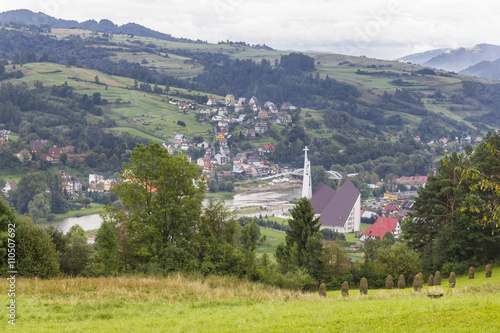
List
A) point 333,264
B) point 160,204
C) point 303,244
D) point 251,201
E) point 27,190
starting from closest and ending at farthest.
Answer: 1. point 160,204
2. point 333,264
3. point 303,244
4. point 27,190
5. point 251,201

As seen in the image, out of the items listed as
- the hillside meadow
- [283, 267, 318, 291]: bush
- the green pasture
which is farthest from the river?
the hillside meadow

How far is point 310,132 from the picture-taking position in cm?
8500

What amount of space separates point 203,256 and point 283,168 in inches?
2353

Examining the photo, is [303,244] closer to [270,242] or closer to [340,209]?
[270,242]

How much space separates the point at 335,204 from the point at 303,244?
22161 mm

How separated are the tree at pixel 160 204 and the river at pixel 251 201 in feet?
87.9

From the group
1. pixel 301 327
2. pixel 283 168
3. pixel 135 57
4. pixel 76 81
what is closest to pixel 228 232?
pixel 301 327

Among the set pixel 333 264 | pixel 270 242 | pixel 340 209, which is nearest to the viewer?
pixel 333 264

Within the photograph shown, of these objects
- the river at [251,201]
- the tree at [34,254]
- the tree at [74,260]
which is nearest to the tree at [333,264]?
the tree at [74,260]

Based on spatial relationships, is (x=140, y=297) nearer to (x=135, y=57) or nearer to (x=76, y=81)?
(x=76, y=81)

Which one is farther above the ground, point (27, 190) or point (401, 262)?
point (401, 262)

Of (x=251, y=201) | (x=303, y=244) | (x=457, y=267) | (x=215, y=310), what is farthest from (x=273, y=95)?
(x=215, y=310)

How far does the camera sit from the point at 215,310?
7895 millimetres

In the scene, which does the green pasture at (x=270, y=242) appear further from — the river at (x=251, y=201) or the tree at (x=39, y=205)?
the tree at (x=39, y=205)
